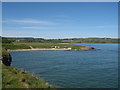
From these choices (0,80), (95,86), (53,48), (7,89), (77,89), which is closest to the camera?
(7,89)

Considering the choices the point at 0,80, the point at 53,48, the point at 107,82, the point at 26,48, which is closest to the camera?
the point at 0,80

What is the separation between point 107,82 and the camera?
130 ft

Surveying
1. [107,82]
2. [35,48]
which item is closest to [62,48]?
[35,48]

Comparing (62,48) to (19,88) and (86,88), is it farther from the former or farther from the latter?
(19,88)

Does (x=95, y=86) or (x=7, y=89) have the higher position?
(x=7, y=89)

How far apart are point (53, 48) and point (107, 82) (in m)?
138

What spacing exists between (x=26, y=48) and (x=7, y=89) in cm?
14485

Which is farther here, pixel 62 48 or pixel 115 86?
pixel 62 48

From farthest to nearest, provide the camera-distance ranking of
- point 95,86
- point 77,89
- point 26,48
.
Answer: point 26,48
point 95,86
point 77,89

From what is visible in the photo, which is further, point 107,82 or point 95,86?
point 107,82

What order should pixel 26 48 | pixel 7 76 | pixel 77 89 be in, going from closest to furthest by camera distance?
pixel 7 76, pixel 77 89, pixel 26 48

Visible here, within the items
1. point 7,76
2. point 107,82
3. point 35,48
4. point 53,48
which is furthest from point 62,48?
point 7,76

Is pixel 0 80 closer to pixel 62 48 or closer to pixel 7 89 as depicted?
pixel 7 89

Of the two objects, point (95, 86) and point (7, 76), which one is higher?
point (7, 76)
